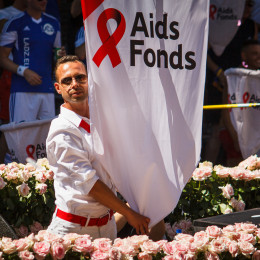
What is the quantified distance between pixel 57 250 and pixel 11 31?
16.0ft

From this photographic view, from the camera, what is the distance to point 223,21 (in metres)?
9.65

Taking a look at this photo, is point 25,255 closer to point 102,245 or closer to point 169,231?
point 102,245

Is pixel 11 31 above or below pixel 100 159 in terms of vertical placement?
above

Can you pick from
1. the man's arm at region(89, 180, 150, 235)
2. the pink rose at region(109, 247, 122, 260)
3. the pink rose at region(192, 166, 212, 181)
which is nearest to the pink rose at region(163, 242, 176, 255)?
the pink rose at region(109, 247, 122, 260)

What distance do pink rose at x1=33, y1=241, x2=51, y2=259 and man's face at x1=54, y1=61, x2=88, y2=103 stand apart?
0.99m

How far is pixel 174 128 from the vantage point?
3.84 metres

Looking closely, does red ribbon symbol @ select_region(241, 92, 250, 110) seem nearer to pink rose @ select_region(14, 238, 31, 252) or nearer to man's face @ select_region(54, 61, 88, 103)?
man's face @ select_region(54, 61, 88, 103)

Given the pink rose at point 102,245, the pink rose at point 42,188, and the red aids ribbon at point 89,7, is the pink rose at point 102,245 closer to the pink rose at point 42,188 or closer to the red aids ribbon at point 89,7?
the red aids ribbon at point 89,7

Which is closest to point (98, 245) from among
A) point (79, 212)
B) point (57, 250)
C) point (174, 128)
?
point (57, 250)

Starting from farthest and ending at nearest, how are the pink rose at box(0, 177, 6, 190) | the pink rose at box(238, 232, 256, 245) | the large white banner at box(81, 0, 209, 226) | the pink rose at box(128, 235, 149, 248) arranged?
the pink rose at box(0, 177, 6, 190) → the large white banner at box(81, 0, 209, 226) → the pink rose at box(238, 232, 256, 245) → the pink rose at box(128, 235, 149, 248)

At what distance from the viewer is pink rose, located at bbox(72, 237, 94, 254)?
334 centimetres

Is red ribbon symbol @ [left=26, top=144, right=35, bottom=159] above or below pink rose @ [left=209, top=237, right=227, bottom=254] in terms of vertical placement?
below

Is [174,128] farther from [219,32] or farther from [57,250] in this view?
[219,32]

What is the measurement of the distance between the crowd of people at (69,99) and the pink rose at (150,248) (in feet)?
1.21
